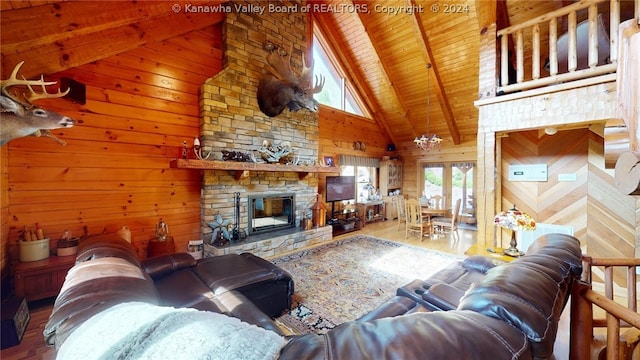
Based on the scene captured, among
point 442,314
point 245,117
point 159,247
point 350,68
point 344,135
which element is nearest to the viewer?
point 442,314

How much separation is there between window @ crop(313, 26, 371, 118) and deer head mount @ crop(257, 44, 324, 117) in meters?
1.70

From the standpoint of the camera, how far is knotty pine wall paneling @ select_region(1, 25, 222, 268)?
2.60 meters

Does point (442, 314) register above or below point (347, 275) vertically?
above

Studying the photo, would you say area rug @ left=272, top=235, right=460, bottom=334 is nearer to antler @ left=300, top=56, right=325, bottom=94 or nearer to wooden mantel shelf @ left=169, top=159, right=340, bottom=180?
wooden mantel shelf @ left=169, top=159, right=340, bottom=180

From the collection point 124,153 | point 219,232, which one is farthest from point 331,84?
point 124,153

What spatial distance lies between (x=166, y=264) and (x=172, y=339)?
6.53ft

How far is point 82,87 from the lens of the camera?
2777 millimetres

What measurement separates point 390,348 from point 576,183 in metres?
4.15

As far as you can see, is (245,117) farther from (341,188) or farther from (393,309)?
(393,309)

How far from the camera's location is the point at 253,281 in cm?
209

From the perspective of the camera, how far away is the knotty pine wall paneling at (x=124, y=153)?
2604 millimetres

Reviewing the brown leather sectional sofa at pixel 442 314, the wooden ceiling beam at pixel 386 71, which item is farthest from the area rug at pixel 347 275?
the wooden ceiling beam at pixel 386 71

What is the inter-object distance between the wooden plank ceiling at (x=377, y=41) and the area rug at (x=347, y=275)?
3.54 metres

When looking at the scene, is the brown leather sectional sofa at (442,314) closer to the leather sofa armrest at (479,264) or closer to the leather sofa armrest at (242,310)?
the leather sofa armrest at (242,310)
